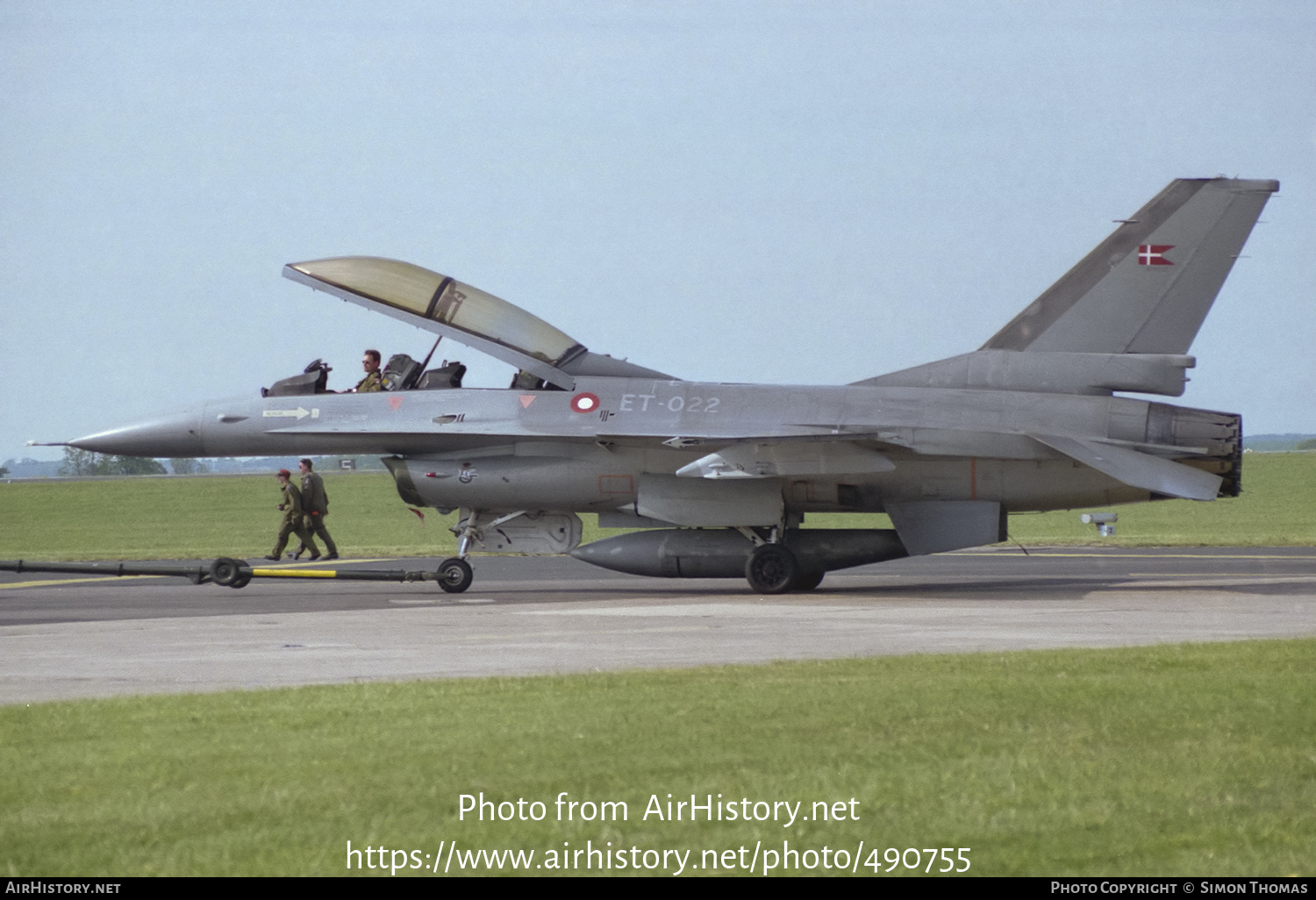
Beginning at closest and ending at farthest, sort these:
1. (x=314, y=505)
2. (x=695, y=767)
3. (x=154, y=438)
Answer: (x=695, y=767)
(x=154, y=438)
(x=314, y=505)

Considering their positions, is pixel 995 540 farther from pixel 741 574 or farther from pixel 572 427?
pixel 572 427

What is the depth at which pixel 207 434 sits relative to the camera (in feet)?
59.6

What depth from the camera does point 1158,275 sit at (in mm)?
16812

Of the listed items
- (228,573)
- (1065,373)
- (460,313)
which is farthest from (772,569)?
(228,573)

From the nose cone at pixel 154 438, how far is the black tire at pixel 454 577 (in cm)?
373

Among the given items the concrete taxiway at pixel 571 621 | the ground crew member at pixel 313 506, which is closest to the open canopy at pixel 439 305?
the concrete taxiway at pixel 571 621

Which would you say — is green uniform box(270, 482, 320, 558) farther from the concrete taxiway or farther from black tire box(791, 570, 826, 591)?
black tire box(791, 570, 826, 591)

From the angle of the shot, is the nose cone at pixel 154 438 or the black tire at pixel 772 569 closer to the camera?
the black tire at pixel 772 569

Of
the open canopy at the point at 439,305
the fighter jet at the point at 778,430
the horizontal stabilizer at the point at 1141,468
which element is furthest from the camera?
the open canopy at the point at 439,305

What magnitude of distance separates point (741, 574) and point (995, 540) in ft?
10.1

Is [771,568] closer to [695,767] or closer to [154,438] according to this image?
[154,438]

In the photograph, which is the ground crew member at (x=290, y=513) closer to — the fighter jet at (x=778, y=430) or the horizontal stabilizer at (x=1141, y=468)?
the fighter jet at (x=778, y=430)

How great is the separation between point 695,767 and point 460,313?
490 inches

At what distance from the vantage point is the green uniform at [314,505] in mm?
24734
